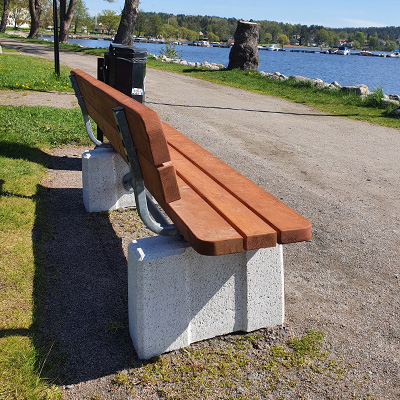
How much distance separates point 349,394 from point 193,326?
0.82 meters

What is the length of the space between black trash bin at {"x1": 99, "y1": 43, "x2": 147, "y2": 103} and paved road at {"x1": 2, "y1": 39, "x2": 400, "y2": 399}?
5.20 ft

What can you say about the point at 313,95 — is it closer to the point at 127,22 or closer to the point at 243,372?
the point at 127,22

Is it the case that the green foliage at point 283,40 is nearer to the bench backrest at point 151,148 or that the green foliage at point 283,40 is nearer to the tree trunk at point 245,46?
the tree trunk at point 245,46

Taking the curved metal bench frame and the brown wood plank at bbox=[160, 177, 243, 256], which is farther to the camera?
the curved metal bench frame

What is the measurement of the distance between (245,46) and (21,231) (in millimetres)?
16026

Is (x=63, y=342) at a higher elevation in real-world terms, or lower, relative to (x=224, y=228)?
lower

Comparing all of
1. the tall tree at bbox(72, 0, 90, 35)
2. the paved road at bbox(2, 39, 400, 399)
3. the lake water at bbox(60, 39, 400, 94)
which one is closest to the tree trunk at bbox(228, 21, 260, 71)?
the lake water at bbox(60, 39, 400, 94)

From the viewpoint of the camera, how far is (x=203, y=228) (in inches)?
93.2

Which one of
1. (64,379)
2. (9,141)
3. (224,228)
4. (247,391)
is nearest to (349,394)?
(247,391)

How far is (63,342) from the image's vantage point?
8.73 ft

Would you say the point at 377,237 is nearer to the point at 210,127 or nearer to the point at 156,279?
the point at 156,279

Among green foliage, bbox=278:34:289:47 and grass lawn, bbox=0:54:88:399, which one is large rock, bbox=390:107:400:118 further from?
green foliage, bbox=278:34:289:47

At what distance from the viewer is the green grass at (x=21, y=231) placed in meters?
2.33

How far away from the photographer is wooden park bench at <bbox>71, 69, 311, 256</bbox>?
2.26 metres
